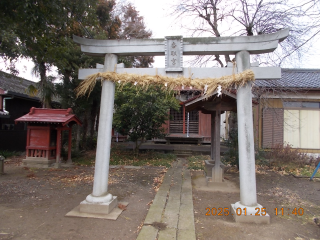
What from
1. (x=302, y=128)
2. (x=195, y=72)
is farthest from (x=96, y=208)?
(x=302, y=128)

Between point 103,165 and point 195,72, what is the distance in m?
2.80

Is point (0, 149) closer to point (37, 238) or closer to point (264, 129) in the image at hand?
point (37, 238)

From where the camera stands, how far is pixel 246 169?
167 inches

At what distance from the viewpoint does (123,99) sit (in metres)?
11.4

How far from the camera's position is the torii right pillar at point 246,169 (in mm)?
4148

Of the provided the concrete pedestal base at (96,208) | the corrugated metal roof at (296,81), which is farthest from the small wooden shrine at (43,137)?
the corrugated metal roof at (296,81)

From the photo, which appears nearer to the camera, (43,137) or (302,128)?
(43,137)

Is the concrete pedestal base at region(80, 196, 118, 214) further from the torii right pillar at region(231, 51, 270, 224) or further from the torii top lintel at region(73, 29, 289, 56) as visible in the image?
the torii top lintel at region(73, 29, 289, 56)

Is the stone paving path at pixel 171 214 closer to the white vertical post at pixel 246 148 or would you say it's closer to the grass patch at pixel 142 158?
the white vertical post at pixel 246 148

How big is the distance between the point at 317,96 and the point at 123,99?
10500mm

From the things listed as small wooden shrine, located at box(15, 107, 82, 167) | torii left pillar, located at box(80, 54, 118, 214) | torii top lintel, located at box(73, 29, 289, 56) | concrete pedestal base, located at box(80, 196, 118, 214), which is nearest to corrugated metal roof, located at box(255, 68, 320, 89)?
torii top lintel, located at box(73, 29, 289, 56)

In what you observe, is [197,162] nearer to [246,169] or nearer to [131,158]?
[131,158]

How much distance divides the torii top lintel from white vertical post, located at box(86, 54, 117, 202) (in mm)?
482

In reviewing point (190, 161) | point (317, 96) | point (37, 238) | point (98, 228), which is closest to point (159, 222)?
point (98, 228)
